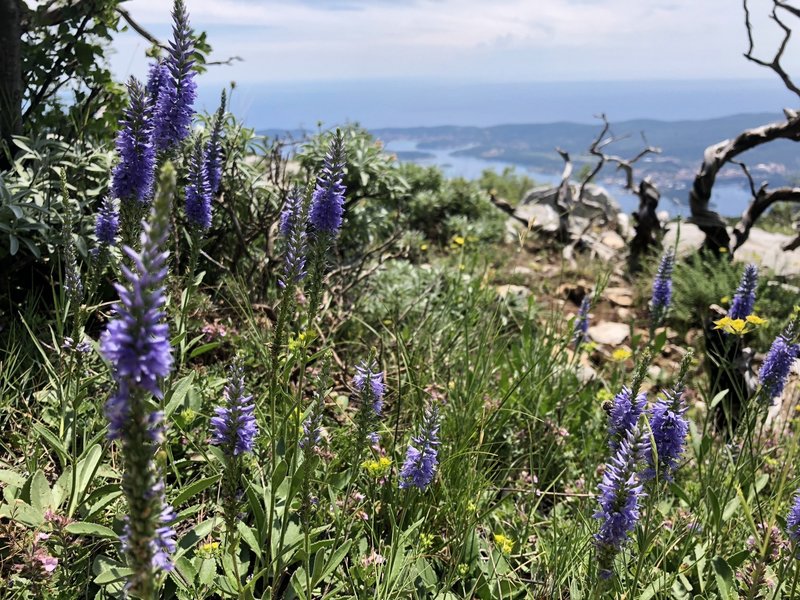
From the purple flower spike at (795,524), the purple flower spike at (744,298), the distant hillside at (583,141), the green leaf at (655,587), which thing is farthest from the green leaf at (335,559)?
the distant hillside at (583,141)

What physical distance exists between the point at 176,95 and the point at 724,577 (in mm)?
3213

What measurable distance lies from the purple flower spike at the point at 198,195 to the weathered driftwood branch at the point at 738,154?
681 centimetres

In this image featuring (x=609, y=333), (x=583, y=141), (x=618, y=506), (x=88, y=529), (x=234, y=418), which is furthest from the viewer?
(x=583, y=141)

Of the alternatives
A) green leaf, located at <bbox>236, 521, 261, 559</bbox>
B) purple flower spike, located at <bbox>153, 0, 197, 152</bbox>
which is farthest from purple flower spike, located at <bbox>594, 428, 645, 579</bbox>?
purple flower spike, located at <bbox>153, 0, 197, 152</bbox>

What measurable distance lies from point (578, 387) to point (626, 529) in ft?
9.06

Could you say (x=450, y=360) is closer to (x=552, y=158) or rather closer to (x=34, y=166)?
(x=34, y=166)

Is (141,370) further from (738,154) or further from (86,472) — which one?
(738,154)

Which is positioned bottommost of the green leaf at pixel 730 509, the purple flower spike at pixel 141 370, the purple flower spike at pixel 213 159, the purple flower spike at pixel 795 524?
the green leaf at pixel 730 509

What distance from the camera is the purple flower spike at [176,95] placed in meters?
2.61

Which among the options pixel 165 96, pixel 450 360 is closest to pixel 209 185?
pixel 165 96

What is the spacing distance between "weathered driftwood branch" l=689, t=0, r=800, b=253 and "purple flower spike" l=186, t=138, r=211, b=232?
6.81 m

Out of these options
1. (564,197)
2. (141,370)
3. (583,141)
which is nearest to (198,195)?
(141,370)

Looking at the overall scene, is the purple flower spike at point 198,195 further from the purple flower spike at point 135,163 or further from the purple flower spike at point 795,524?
the purple flower spike at point 795,524

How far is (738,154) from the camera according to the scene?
8.02m
